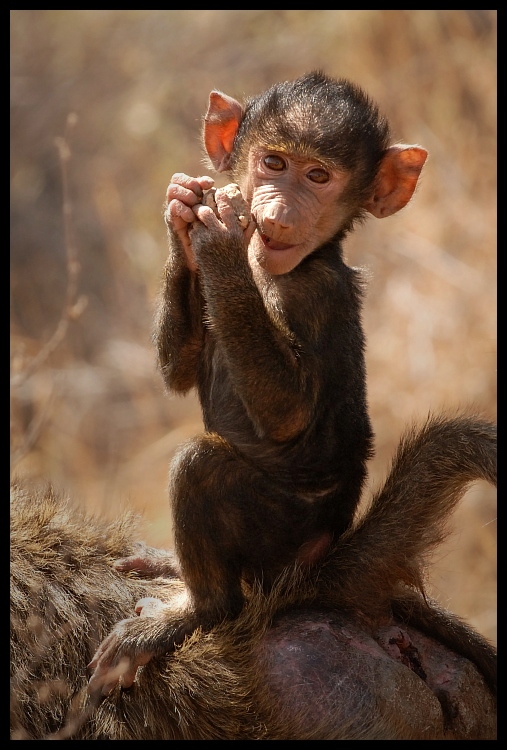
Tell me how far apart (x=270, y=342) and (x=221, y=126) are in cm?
122

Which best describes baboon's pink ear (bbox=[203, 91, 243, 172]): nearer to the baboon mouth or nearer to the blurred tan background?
the baboon mouth

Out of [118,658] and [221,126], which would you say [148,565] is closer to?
[118,658]

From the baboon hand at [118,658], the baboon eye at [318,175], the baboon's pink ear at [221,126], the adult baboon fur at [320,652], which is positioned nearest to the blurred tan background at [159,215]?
the baboon's pink ear at [221,126]

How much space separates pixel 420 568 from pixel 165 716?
108cm

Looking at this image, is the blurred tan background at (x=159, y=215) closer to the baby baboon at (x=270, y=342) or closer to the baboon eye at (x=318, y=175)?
the baby baboon at (x=270, y=342)

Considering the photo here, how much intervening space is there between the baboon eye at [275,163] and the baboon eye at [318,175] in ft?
0.37

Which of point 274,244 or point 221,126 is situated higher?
point 221,126

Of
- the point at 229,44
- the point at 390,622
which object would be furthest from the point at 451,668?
the point at 229,44

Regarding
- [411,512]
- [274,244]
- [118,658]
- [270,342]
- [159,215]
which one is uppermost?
[159,215]

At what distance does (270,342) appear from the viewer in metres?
3.55

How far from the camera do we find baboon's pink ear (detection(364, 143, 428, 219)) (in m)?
4.12

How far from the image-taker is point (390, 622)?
379 cm

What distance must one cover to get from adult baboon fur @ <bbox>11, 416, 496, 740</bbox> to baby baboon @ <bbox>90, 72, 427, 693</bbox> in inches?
5.0

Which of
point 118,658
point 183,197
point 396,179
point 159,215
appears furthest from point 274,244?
point 159,215
